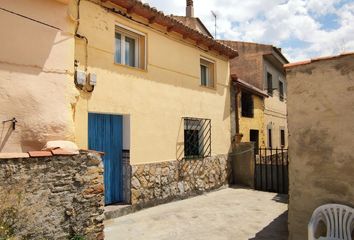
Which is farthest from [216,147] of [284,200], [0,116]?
[0,116]

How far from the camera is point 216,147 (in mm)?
11367

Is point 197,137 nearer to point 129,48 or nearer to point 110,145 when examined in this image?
point 110,145

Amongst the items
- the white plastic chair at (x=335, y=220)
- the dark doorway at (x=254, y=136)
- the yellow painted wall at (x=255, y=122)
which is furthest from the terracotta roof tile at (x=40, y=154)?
the dark doorway at (x=254, y=136)

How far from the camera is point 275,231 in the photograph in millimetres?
6301

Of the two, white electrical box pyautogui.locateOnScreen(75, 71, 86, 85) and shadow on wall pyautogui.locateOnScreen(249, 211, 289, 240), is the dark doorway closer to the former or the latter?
shadow on wall pyautogui.locateOnScreen(249, 211, 289, 240)

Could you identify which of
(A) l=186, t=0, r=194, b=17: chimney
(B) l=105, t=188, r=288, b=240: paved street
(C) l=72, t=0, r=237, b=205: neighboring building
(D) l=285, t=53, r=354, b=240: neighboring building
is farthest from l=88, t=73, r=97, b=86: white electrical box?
(A) l=186, t=0, r=194, b=17: chimney

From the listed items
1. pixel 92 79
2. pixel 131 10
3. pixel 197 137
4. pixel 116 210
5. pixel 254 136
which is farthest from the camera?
pixel 254 136

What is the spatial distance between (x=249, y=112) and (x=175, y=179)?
6576 mm

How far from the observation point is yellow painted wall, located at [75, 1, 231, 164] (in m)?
7.08

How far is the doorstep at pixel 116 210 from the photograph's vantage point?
709cm

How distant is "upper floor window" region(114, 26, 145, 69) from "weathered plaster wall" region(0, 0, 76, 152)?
1.92m

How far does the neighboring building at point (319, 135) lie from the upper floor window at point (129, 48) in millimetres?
4453

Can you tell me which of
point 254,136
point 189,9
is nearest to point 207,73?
point 254,136

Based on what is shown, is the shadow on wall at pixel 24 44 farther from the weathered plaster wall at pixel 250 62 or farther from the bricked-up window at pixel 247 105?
the weathered plaster wall at pixel 250 62
